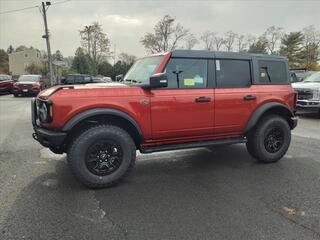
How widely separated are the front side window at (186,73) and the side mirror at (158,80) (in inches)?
Answer: 13.8

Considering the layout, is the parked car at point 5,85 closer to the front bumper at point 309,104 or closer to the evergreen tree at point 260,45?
the front bumper at point 309,104

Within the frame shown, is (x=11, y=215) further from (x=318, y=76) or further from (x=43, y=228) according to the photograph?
(x=318, y=76)

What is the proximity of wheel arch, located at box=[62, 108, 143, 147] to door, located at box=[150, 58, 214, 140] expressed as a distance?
295mm

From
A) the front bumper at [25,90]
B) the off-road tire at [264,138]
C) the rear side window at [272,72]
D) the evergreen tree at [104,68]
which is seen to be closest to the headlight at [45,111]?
the off-road tire at [264,138]

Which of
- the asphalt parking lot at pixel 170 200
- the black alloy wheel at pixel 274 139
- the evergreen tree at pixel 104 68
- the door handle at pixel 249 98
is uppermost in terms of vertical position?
the evergreen tree at pixel 104 68

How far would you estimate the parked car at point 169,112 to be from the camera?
4438 millimetres

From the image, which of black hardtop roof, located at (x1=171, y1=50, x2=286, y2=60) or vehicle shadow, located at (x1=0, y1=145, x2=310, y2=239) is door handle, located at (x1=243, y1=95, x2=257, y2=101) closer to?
black hardtop roof, located at (x1=171, y1=50, x2=286, y2=60)

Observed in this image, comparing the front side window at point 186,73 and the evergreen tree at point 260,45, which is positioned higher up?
the evergreen tree at point 260,45

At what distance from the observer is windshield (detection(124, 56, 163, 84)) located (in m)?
5.16

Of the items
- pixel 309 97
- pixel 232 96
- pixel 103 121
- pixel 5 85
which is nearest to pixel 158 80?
pixel 103 121

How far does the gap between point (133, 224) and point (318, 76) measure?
11.9 metres

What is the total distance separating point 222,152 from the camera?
6727 millimetres

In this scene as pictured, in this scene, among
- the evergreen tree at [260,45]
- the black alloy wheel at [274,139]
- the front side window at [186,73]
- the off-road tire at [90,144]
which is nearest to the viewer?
the off-road tire at [90,144]

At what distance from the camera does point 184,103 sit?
16.3 feet
